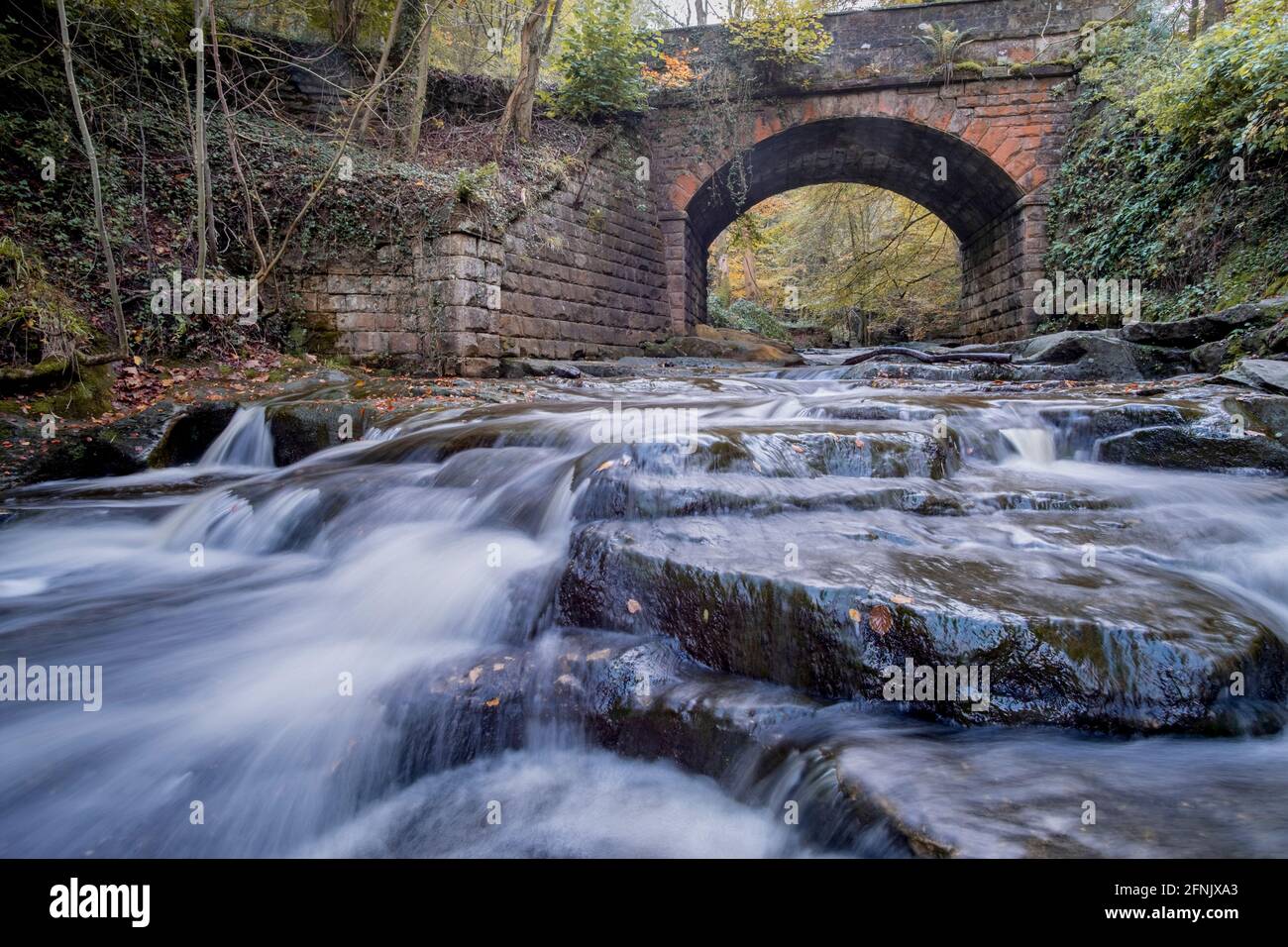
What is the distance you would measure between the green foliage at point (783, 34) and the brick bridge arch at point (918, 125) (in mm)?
285

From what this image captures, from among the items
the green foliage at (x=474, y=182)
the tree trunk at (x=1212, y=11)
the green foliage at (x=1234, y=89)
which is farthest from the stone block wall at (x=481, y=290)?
the tree trunk at (x=1212, y=11)

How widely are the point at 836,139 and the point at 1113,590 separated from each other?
1338cm

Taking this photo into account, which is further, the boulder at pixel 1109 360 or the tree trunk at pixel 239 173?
the tree trunk at pixel 239 173

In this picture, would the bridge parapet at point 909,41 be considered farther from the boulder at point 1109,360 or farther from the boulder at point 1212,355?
the boulder at point 1212,355

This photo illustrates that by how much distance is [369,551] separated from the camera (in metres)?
3.41

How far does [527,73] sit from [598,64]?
1.43m

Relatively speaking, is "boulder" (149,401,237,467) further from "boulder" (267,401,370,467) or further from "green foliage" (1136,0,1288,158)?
"green foliage" (1136,0,1288,158)

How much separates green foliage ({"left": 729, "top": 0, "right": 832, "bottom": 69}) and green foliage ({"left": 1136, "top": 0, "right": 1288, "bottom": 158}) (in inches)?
220

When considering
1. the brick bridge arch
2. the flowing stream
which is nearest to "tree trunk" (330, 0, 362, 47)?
the brick bridge arch

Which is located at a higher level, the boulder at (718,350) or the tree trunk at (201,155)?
the tree trunk at (201,155)

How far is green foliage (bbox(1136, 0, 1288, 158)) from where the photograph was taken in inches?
257

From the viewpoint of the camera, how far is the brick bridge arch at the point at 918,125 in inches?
452
